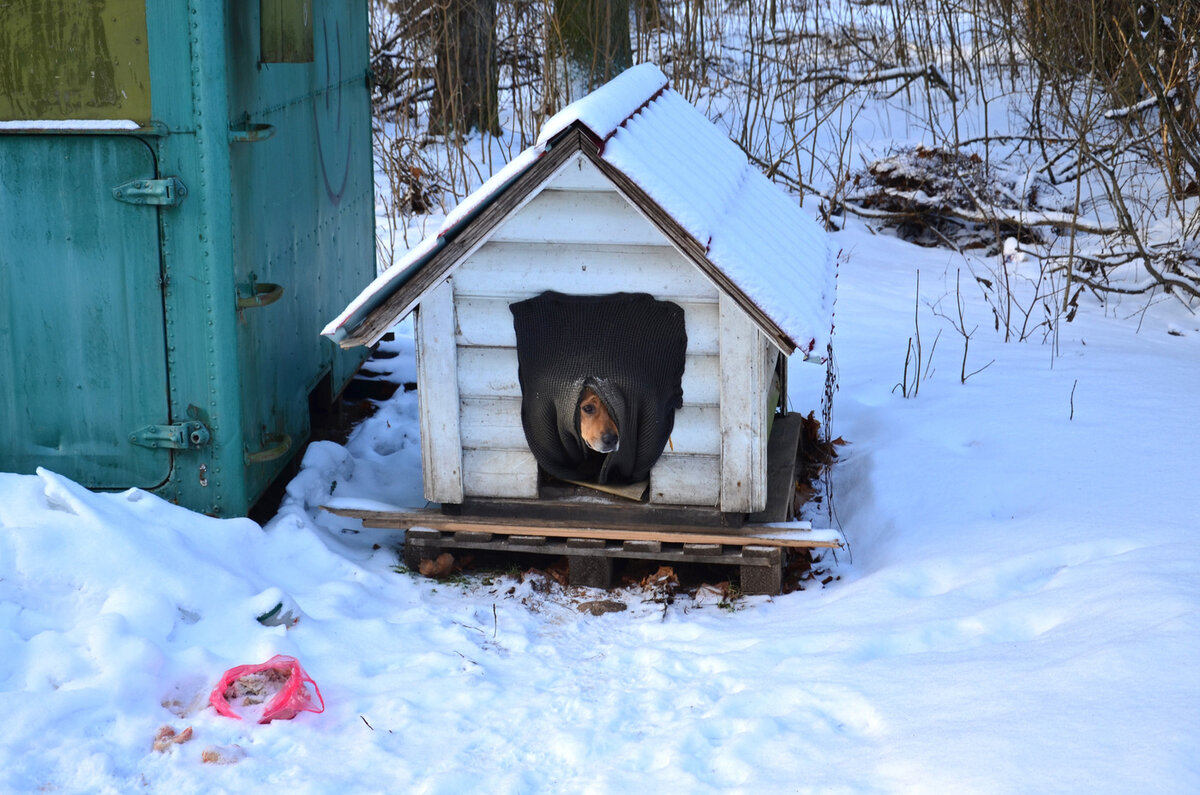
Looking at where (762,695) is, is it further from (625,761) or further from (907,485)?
(907,485)

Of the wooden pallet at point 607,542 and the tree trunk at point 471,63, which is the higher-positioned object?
the tree trunk at point 471,63

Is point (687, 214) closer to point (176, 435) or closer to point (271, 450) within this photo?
point (271, 450)

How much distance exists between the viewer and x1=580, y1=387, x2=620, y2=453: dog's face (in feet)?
13.6

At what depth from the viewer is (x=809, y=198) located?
35.6 feet

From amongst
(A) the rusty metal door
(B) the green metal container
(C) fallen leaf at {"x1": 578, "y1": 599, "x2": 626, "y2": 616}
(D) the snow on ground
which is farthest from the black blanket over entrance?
(A) the rusty metal door

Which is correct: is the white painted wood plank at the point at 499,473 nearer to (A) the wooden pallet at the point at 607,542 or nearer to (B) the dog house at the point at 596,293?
(B) the dog house at the point at 596,293

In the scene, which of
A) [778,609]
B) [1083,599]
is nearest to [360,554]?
[778,609]

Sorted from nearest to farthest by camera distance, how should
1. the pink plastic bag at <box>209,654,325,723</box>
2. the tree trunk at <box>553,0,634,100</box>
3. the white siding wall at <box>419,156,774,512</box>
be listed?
the pink plastic bag at <box>209,654,325,723</box> < the white siding wall at <box>419,156,774,512</box> < the tree trunk at <box>553,0,634,100</box>

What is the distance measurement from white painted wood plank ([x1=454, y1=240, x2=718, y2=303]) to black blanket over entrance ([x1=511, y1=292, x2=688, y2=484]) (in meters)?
0.04

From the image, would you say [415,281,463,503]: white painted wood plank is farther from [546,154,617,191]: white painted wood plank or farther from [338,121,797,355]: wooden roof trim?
[546,154,617,191]: white painted wood plank

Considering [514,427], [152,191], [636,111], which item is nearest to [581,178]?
[636,111]

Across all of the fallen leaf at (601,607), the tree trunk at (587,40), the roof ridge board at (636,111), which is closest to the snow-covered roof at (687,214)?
the roof ridge board at (636,111)

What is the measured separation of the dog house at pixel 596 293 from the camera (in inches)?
155

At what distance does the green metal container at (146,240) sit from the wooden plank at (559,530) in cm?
52
